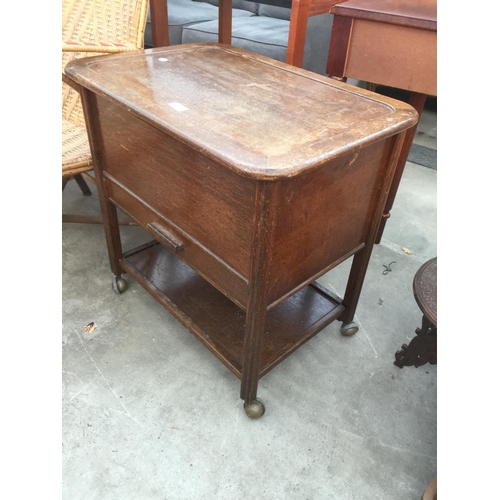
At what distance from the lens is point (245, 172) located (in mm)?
810

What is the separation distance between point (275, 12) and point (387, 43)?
7.25 ft

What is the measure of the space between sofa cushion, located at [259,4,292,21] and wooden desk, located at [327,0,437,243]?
1.94 meters

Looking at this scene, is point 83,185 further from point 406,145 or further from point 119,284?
point 406,145

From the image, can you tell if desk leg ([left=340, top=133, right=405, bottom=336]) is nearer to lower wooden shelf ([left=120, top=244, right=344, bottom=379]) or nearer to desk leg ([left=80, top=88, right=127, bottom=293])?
lower wooden shelf ([left=120, top=244, right=344, bottom=379])

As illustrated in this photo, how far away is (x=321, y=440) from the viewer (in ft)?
4.16

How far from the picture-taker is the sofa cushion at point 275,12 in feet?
10.9

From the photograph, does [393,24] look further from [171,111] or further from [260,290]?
[260,290]

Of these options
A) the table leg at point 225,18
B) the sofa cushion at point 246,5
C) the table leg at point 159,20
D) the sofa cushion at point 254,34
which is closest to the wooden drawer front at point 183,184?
the table leg at point 159,20

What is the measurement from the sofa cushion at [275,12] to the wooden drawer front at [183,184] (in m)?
2.58

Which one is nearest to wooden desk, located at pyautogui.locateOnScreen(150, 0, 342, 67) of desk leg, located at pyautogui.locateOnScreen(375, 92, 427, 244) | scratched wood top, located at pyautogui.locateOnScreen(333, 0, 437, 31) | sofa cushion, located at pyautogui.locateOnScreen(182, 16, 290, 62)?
scratched wood top, located at pyautogui.locateOnScreen(333, 0, 437, 31)

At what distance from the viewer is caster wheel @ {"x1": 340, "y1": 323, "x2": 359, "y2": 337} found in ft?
5.16

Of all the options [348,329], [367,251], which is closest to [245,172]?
[367,251]

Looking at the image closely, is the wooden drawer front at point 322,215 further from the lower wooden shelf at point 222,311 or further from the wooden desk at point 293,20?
the wooden desk at point 293,20
